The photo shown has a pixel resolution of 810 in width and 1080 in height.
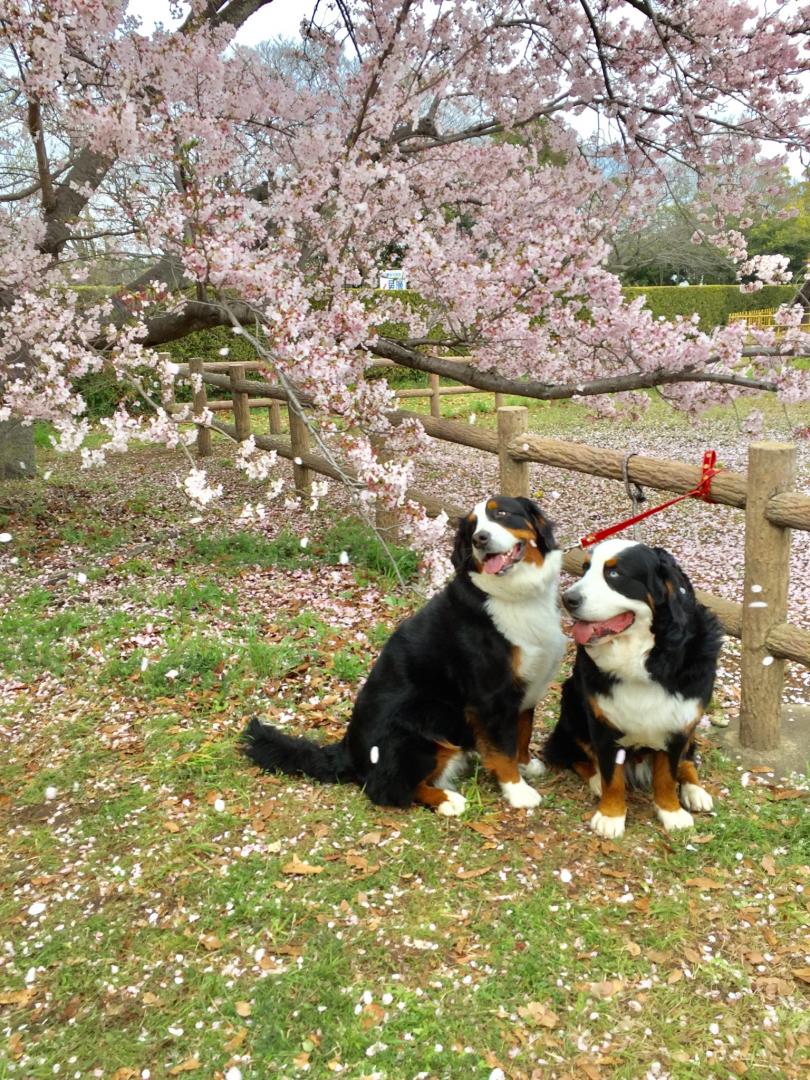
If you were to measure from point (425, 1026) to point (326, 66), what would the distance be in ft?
22.1

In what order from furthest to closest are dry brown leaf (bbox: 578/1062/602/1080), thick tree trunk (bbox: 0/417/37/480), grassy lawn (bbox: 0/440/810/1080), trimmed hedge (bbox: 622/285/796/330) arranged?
trimmed hedge (bbox: 622/285/796/330) < thick tree trunk (bbox: 0/417/37/480) < grassy lawn (bbox: 0/440/810/1080) < dry brown leaf (bbox: 578/1062/602/1080)

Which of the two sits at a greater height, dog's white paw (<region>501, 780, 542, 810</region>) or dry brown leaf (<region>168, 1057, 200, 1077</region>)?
dog's white paw (<region>501, 780, 542, 810</region>)

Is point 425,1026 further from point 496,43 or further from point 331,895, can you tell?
point 496,43

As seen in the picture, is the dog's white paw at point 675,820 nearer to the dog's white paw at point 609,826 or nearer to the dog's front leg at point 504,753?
the dog's white paw at point 609,826

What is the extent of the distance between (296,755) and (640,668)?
4.84 ft

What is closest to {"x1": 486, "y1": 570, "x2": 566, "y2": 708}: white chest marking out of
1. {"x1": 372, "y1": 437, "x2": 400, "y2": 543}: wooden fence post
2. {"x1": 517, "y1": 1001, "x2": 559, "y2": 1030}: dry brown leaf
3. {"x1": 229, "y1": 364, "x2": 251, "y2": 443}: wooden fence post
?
{"x1": 517, "y1": 1001, "x2": 559, "y2": 1030}: dry brown leaf

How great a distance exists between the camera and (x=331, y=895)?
8.64 feet

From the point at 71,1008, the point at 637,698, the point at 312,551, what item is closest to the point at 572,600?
the point at 637,698

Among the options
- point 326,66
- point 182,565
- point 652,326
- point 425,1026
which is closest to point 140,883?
point 425,1026

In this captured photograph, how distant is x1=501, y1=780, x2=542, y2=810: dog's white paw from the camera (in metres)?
→ 3.02

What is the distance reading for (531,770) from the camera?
3.26 metres

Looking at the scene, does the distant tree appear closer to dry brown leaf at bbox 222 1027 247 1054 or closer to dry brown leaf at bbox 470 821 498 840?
dry brown leaf at bbox 470 821 498 840

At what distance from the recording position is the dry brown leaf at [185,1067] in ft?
6.67

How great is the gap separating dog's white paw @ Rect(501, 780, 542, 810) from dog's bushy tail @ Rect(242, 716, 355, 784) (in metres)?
0.64
